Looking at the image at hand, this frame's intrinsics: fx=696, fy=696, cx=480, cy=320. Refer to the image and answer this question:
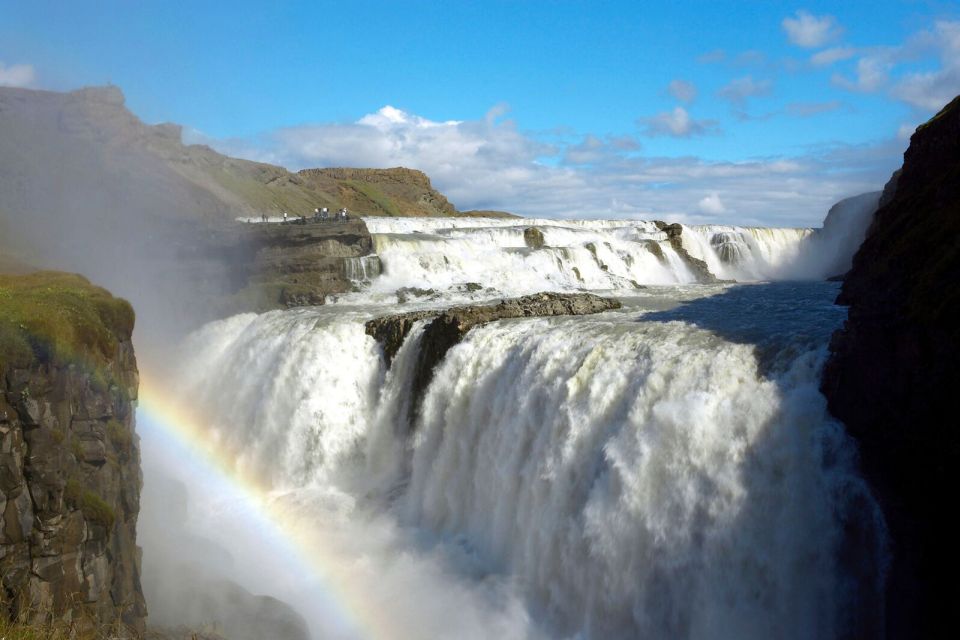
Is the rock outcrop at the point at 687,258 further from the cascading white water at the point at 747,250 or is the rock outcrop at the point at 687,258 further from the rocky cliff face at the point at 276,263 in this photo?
the rocky cliff face at the point at 276,263

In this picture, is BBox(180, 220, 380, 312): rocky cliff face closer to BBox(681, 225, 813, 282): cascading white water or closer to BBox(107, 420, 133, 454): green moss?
BBox(107, 420, 133, 454): green moss

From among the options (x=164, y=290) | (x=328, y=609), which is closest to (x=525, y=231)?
(x=164, y=290)

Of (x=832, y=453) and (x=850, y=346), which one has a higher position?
(x=850, y=346)

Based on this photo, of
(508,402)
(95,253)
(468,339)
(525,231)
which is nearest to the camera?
(508,402)

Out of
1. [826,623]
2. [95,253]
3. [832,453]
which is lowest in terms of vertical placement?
[826,623]

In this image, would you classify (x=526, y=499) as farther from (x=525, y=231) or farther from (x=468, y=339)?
(x=525, y=231)
